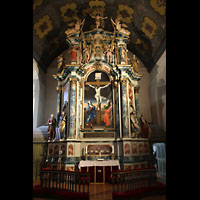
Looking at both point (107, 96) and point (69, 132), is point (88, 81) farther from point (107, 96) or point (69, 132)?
point (69, 132)

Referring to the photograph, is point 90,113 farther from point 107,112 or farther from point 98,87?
point 98,87

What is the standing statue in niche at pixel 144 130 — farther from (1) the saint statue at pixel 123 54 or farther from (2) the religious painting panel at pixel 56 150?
(2) the religious painting panel at pixel 56 150

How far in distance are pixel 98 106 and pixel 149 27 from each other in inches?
224

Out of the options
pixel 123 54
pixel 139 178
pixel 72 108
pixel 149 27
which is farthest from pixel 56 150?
pixel 149 27

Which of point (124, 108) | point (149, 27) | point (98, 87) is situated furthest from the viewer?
point (149, 27)

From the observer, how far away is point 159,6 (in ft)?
32.5

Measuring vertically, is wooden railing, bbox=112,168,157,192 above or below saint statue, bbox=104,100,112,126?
below

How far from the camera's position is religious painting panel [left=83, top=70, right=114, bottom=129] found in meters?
10.2

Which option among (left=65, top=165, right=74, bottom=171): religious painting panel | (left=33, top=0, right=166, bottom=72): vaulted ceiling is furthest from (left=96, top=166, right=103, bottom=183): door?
(left=33, top=0, right=166, bottom=72): vaulted ceiling

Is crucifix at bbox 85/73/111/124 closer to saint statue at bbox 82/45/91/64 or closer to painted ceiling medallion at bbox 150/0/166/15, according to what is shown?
saint statue at bbox 82/45/91/64

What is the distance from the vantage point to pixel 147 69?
14.0 metres

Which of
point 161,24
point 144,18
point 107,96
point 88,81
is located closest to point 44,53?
point 88,81

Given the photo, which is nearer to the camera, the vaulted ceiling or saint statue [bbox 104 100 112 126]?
saint statue [bbox 104 100 112 126]
